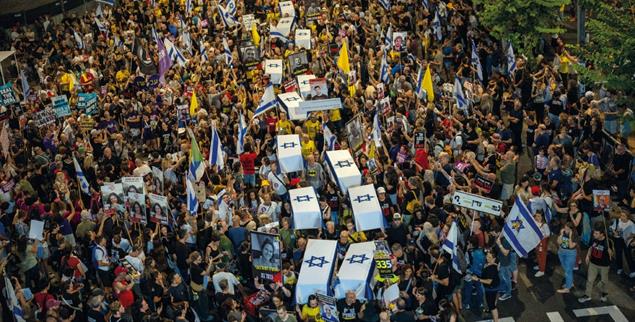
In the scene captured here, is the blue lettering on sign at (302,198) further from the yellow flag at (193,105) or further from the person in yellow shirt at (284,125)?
the yellow flag at (193,105)

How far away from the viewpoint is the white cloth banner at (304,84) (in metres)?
24.1

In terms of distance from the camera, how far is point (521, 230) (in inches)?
639

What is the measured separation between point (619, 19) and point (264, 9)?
57.7 ft

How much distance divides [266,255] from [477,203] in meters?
4.04

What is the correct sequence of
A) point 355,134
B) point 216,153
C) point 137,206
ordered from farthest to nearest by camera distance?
point 355,134, point 216,153, point 137,206

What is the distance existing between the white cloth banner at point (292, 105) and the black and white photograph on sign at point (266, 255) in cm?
677

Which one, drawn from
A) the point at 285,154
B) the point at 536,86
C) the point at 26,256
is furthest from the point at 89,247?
the point at 536,86

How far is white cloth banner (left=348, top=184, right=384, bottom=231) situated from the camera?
17062mm

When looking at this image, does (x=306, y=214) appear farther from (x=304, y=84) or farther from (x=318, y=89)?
(x=304, y=84)

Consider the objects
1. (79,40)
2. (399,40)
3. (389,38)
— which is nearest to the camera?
(399,40)

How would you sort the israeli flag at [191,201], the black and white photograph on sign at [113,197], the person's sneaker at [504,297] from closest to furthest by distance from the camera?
the person's sneaker at [504,297], the israeli flag at [191,201], the black and white photograph on sign at [113,197]

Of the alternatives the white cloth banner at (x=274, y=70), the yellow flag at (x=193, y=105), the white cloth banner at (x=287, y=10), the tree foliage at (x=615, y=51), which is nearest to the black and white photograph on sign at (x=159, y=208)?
the yellow flag at (x=193, y=105)

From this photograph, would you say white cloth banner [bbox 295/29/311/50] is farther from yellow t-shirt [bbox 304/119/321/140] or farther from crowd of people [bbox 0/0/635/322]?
yellow t-shirt [bbox 304/119/321/140]

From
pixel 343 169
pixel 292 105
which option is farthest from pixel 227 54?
pixel 343 169
